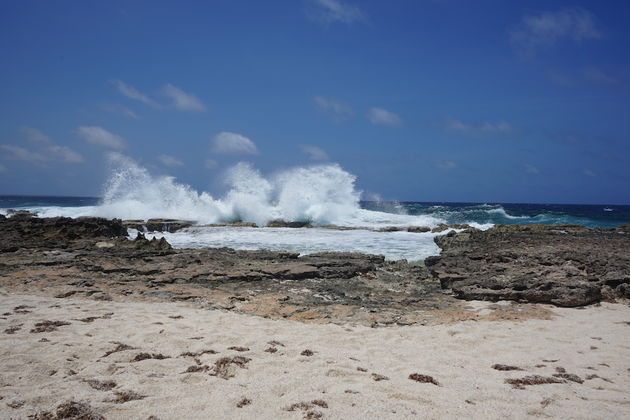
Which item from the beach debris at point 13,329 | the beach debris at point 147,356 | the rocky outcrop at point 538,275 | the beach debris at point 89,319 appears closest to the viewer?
the beach debris at point 147,356

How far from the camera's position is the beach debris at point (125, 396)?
10.7 ft

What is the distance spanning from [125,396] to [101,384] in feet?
1.18

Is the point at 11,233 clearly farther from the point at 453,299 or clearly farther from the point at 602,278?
the point at 602,278

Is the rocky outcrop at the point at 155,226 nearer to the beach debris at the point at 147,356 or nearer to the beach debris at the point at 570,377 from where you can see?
the beach debris at the point at 147,356

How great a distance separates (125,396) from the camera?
3330 mm

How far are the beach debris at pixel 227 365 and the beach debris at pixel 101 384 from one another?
2.81 ft

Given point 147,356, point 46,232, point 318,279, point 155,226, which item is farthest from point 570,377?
point 155,226

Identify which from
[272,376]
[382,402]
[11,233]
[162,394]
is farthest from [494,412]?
[11,233]

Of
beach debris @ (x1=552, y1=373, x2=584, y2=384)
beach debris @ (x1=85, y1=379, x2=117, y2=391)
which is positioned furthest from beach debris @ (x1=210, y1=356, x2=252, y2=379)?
beach debris @ (x1=552, y1=373, x2=584, y2=384)

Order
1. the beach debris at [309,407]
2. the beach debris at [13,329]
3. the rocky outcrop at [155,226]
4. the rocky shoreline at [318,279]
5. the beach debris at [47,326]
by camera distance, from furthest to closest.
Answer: the rocky outcrop at [155,226] → the rocky shoreline at [318,279] → the beach debris at [47,326] → the beach debris at [13,329] → the beach debris at [309,407]

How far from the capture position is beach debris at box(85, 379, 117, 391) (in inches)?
136

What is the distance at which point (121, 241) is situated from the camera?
1261 cm

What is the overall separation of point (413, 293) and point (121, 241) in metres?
9.15

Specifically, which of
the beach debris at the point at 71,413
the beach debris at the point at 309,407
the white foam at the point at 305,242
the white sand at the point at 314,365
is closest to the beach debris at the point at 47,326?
the white sand at the point at 314,365
